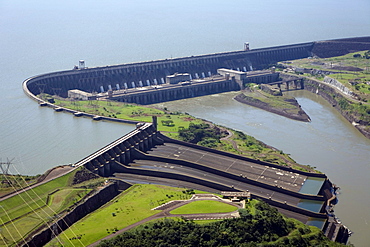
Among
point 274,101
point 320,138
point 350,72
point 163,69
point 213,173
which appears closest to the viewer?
point 213,173

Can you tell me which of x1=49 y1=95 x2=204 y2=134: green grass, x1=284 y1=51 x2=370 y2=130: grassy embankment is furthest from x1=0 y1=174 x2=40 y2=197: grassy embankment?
x1=284 y1=51 x2=370 y2=130: grassy embankment

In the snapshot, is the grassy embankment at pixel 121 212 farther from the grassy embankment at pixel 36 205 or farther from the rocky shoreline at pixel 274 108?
the rocky shoreline at pixel 274 108

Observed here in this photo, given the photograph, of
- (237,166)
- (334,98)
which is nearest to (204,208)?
(237,166)

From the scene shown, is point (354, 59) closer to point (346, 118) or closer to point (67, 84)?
point (346, 118)

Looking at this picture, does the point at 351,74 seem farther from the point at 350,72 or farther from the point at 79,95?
the point at 79,95

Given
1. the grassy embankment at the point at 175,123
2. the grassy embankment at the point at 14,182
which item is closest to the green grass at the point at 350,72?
the grassy embankment at the point at 175,123

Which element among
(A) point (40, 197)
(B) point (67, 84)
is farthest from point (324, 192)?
(B) point (67, 84)
